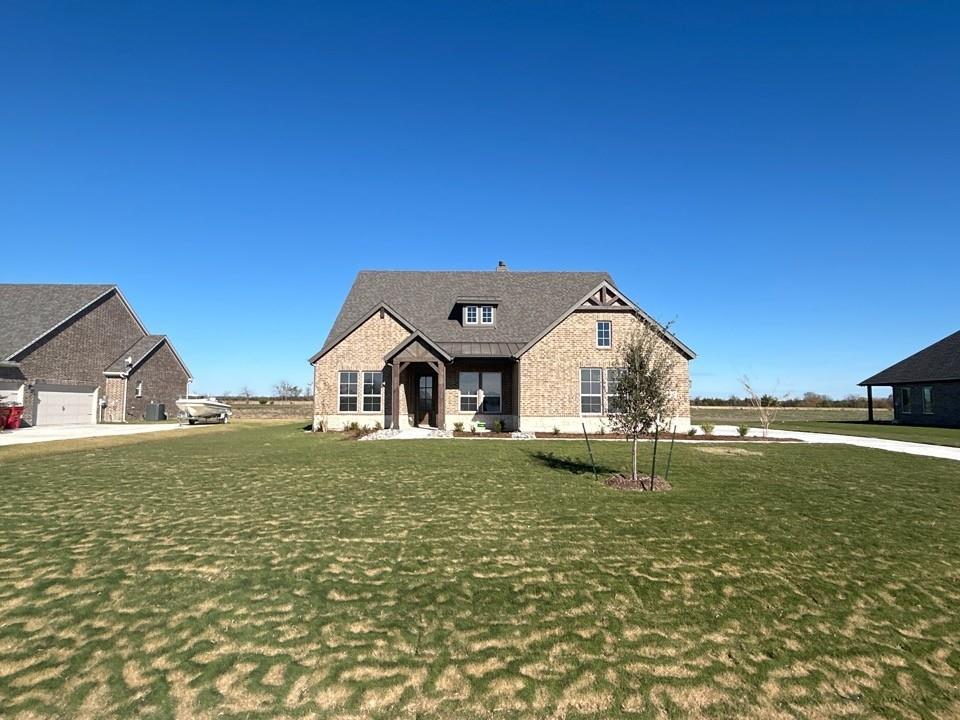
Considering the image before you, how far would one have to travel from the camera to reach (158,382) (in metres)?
39.5

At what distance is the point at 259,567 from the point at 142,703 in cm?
228

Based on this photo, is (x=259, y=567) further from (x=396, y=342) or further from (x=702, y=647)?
(x=396, y=342)

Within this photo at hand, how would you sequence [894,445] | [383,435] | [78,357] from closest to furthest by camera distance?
[894,445], [383,435], [78,357]

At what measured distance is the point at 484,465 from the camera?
13266 mm

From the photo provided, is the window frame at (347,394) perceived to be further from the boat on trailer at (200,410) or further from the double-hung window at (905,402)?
the double-hung window at (905,402)

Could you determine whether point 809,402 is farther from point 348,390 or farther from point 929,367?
point 348,390

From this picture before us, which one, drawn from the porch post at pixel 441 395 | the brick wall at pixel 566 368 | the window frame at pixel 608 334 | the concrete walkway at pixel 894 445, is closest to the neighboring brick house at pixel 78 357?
the porch post at pixel 441 395

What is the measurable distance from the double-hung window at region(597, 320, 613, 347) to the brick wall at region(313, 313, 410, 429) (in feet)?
32.0

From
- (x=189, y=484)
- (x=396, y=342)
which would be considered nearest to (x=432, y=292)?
(x=396, y=342)

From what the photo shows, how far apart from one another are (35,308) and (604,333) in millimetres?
37522

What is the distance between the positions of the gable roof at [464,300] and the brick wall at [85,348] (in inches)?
773

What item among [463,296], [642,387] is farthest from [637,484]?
[463,296]

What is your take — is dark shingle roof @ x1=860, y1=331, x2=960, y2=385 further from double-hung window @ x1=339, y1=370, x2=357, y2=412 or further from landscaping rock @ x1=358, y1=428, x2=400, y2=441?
double-hung window @ x1=339, y1=370, x2=357, y2=412

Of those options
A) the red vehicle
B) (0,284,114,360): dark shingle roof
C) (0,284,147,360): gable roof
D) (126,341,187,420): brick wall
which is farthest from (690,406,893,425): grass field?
(0,284,114,360): dark shingle roof
